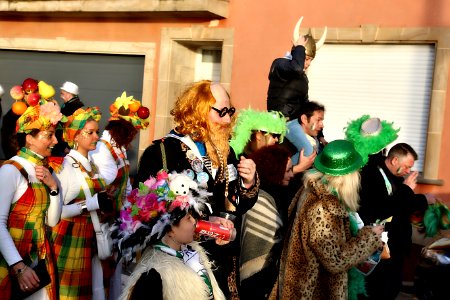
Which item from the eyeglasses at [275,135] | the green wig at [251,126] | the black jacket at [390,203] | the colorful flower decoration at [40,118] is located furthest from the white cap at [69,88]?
the black jacket at [390,203]

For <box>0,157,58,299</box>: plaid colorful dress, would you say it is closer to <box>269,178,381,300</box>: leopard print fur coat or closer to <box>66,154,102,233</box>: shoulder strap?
<box>66,154,102,233</box>: shoulder strap

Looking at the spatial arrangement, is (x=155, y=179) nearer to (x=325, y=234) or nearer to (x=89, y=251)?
(x=325, y=234)

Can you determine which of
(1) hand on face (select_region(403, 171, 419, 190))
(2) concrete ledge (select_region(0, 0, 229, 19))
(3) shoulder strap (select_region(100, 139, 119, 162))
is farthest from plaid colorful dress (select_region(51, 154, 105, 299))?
(2) concrete ledge (select_region(0, 0, 229, 19))

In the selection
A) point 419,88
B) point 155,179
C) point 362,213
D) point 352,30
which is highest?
point 352,30

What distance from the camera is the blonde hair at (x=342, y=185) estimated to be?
4.61m

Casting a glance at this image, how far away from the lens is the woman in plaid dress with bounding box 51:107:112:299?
5.69m

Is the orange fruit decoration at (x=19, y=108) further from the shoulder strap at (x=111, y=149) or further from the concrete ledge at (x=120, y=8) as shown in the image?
the concrete ledge at (x=120, y=8)

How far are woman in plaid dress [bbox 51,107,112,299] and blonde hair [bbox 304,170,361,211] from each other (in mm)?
1851

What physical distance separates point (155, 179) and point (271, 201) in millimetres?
1660

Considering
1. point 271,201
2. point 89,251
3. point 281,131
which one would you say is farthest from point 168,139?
point 281,131

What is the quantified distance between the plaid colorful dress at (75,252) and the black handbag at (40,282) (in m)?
0.64

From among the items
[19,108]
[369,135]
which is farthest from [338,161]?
[19,108]

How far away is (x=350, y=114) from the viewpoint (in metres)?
10.9

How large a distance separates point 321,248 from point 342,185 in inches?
16.9
